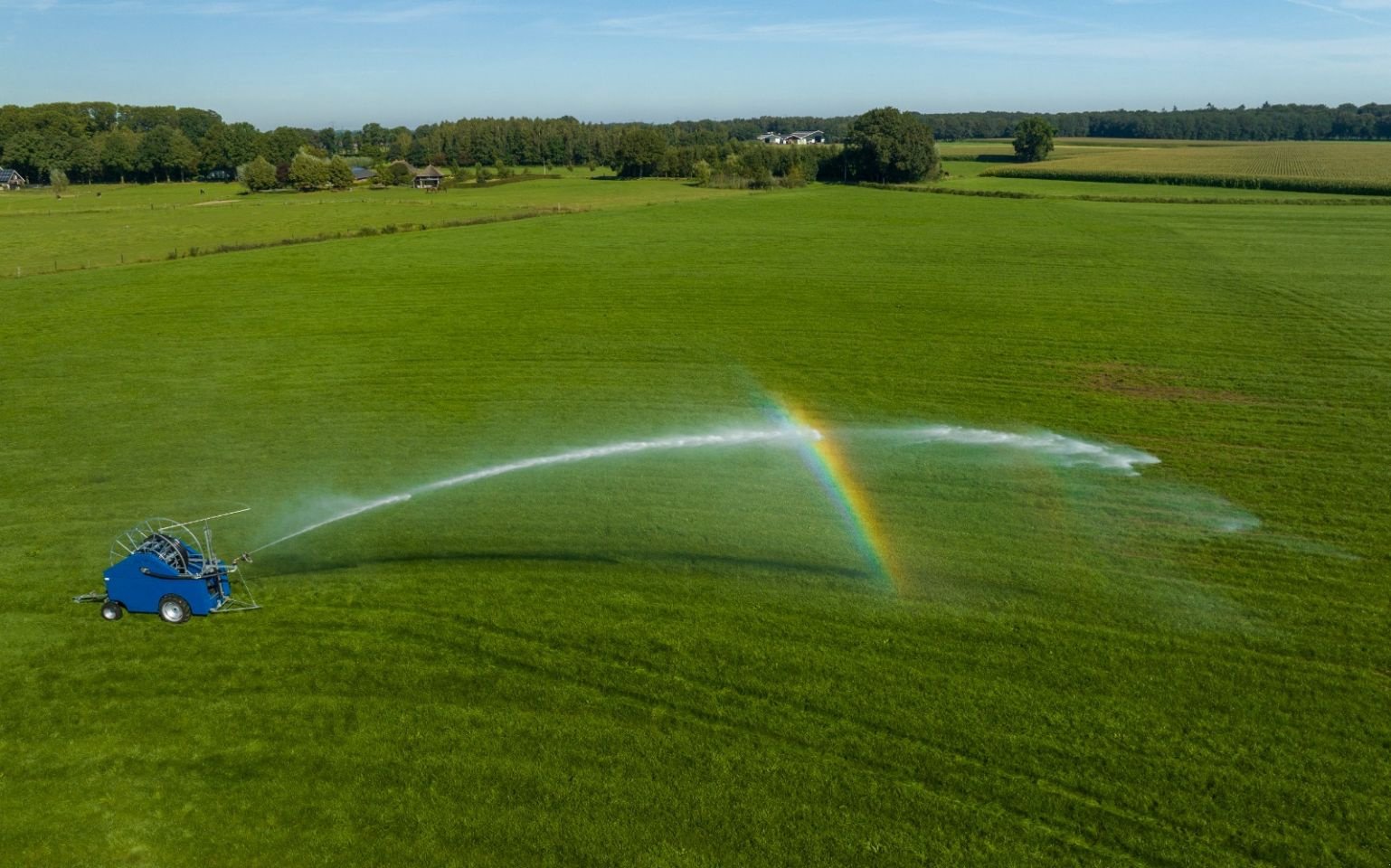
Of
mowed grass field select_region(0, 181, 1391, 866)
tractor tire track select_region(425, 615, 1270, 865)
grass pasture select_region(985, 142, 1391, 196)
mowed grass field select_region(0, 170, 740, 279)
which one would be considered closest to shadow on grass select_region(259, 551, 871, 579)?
mowed grass field select_region(0, 181, 1391, 866)

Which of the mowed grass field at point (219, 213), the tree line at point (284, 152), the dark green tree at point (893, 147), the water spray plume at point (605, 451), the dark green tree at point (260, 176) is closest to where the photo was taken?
the water spray plume at point (605, 451)

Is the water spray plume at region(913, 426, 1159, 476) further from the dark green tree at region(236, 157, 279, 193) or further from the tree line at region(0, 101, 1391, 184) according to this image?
the dark green tree at region(236, 157, 279, 193)

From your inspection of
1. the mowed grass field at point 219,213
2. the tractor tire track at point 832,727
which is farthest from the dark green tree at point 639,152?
the tractor tire track at point 832,727

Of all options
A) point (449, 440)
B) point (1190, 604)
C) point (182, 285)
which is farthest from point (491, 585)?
point (182, 285)

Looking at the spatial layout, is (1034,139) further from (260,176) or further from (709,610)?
(709,610)

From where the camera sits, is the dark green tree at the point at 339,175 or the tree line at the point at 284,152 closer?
the dark green tree at the point at 339,175

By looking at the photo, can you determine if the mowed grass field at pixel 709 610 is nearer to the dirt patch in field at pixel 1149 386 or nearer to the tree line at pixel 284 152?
the dirt patch in field at pixel 1149 386
